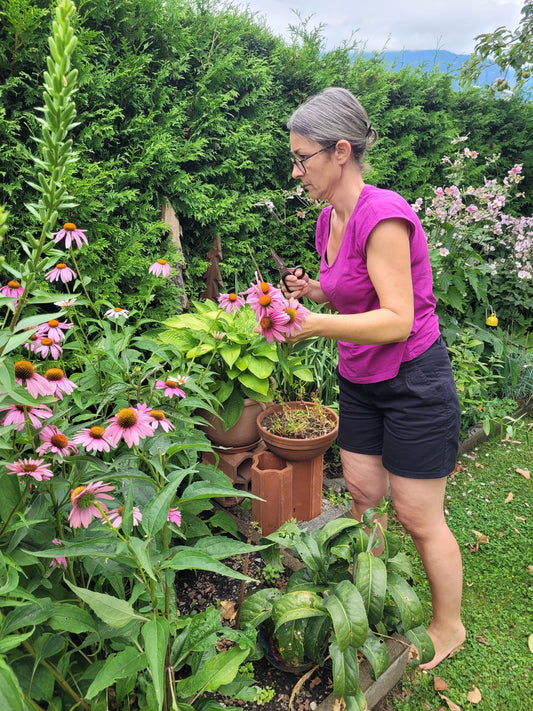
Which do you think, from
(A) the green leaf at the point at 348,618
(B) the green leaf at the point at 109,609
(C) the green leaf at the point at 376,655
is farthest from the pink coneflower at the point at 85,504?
(C) the green leaf at the point at 376,655

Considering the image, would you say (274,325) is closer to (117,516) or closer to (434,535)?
(117,516)

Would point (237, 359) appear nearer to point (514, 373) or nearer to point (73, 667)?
point (73, 667)

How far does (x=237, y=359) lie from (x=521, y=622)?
186cm

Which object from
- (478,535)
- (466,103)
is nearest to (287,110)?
(466,103)

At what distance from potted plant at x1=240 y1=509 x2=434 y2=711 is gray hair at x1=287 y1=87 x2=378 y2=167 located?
1336 millimetres

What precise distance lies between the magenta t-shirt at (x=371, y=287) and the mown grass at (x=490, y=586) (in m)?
1.28

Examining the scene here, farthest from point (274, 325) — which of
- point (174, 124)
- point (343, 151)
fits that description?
point (174, 124)

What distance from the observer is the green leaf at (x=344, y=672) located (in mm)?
1390

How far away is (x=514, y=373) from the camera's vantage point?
418 cm

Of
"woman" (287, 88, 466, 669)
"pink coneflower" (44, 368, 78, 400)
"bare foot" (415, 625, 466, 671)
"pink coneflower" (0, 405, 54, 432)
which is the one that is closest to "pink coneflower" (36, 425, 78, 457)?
"pink coneflower" (0, 405, 54, 432)

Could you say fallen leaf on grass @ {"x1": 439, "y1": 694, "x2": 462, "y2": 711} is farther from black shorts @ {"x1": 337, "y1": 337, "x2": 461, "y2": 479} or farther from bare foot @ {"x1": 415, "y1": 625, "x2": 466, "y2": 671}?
black shorts @ {"x1": 337, "y1": 337, "x2": 461, "y2": 479}

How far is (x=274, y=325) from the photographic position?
59.4 inches

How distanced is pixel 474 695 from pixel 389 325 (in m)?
1.56

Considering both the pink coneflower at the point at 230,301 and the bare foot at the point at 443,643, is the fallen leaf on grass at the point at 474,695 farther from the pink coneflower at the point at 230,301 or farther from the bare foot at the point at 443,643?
the pink coneflower at the point at 230,301
